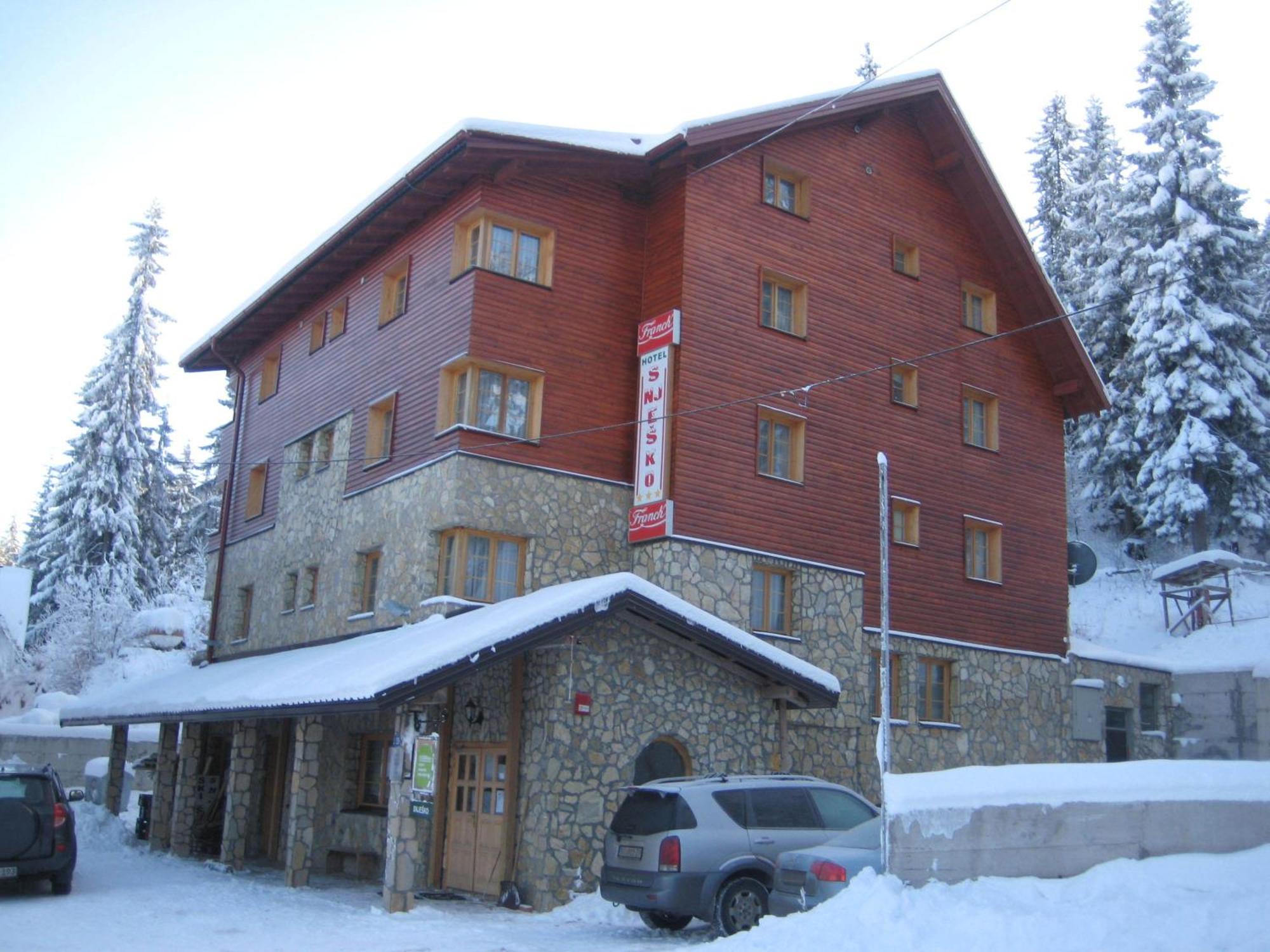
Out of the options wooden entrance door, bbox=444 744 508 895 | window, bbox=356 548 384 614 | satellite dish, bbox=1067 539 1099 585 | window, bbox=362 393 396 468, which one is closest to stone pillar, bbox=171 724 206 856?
window, bbox=356 548 384 614

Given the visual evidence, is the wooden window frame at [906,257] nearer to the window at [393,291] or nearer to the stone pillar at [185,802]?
the window at [393,291]

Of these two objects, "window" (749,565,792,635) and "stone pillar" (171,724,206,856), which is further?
"stone pillar" (171,724,206,856)

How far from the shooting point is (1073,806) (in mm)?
10469

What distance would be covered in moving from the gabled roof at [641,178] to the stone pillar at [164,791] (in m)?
9.77

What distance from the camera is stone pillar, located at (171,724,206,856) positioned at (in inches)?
886

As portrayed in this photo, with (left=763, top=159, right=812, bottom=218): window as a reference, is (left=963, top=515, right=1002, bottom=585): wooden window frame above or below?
below

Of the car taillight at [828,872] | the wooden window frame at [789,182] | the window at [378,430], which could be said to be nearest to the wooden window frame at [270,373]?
the window at [378,430]

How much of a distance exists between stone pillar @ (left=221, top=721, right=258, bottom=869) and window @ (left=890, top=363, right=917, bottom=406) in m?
14.4

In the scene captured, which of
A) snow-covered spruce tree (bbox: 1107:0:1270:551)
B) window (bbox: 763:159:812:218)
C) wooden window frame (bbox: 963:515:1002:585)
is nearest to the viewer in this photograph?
window (bbox: 763:159:812:218)

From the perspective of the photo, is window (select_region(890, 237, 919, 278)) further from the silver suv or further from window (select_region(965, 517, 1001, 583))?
the silver suv

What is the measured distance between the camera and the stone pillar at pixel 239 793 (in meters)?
19.8

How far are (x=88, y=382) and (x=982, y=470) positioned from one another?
3940 cm

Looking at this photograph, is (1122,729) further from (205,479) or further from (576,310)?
(205,479)

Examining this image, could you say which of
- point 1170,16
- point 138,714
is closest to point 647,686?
point 138,714
